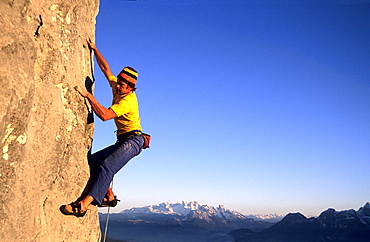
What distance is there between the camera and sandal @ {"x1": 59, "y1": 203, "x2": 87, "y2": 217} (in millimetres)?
4566

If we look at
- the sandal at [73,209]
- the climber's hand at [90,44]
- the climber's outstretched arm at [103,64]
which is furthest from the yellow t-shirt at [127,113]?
the sandal at [73,209]

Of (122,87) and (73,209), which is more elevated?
(122,87)

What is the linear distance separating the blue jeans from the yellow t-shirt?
19 cm

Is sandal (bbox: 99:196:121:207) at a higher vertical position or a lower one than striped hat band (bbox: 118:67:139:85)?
lower

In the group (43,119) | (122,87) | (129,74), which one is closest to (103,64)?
(129,74)

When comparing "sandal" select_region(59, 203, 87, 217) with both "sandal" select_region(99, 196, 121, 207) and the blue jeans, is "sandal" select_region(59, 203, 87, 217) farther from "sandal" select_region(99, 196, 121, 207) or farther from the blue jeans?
"sandal" select_region(99, 196, 121, 207)

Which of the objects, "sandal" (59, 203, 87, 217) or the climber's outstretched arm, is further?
the climber's outstretched arm

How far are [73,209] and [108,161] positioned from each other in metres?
0.95

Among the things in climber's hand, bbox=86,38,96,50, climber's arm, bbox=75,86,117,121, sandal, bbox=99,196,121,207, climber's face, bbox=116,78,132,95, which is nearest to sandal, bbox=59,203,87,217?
sandal, bbox=99,196,121,207

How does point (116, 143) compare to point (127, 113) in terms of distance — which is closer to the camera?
point (127, 113)

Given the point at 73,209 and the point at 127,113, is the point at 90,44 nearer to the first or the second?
the point at 127,113

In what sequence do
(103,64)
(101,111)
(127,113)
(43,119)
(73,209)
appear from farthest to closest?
A: (103,64)
(127,113)
(101,111)
(73,209)
(43,119)

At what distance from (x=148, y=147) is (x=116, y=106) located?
136 cm

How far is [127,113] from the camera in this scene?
542 cm
